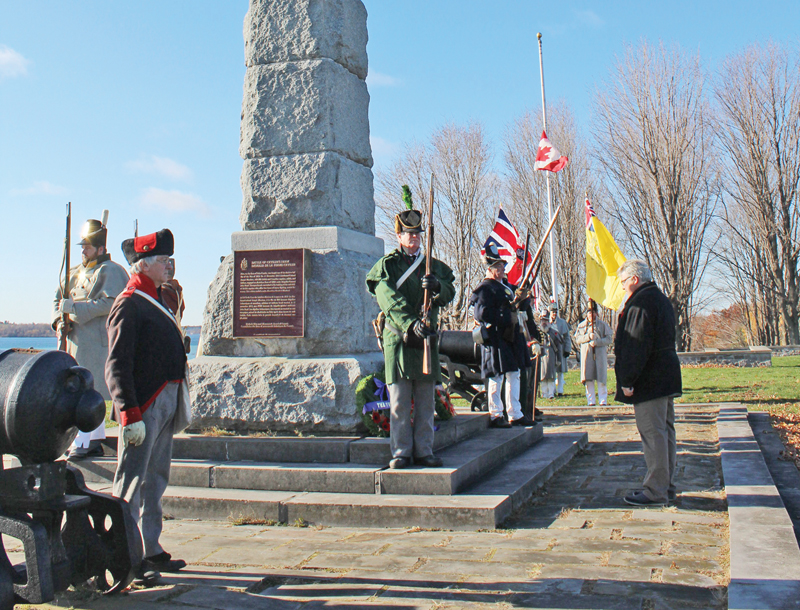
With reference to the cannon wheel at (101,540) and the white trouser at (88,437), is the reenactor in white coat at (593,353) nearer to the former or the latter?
the white trouser at (88,437)

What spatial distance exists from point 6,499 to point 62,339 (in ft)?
11.7

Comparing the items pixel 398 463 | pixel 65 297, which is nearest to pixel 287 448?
pixel 398 463

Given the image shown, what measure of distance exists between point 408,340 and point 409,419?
0.59 meters

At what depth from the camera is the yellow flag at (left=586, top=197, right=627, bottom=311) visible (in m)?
11.8

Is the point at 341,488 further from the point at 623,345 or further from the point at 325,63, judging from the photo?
the point at 325,63

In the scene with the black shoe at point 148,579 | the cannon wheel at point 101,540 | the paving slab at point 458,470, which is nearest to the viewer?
the cannon wheel at point 101,540

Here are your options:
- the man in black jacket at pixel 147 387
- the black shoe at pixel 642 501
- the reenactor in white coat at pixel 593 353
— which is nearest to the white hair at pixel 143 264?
the man in black jacket at pixel 147 387

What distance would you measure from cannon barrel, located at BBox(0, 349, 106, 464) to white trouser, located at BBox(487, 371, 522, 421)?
5145 millimetres

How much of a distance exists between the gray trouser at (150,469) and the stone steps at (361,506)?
1.08 m

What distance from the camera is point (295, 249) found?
6078mm

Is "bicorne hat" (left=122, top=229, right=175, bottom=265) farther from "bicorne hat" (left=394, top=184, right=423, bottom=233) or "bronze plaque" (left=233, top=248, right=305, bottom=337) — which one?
"bronze plaque" (left=233, top=248, right=305, bottom=337)

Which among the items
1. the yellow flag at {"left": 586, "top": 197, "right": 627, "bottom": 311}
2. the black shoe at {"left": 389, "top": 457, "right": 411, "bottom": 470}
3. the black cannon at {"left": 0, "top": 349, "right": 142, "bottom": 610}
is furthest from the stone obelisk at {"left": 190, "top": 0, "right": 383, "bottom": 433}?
the yellow flag at {"left": 586, "top": 197, "right": 627, "bottom": 311}

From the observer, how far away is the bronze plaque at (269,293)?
603cm

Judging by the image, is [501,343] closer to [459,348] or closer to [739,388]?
[459,348]
